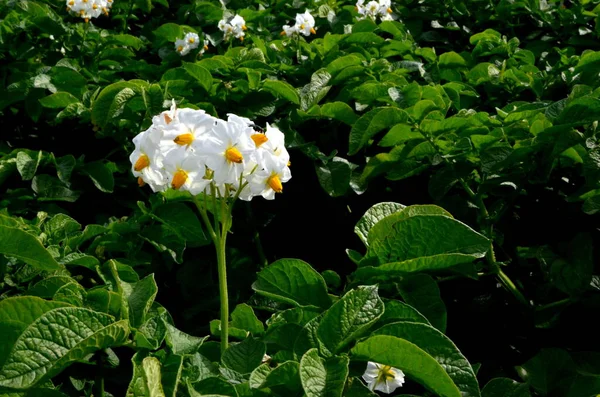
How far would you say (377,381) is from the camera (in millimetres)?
1045

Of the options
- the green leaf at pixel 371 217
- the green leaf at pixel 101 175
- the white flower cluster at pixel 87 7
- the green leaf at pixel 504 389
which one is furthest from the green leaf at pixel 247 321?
the white flower cluster at pixel 87 7

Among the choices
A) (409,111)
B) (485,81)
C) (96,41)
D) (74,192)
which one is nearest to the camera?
(409,111)

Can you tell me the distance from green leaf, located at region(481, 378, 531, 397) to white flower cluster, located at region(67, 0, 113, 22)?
1.92 metres

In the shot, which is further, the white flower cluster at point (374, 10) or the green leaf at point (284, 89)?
the white flower cluster at point (374, 10)

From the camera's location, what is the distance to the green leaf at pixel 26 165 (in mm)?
1646

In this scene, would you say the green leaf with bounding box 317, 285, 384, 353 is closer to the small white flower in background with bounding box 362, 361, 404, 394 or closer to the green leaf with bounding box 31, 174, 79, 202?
the small white flower in background with bounding box 362, 361, 404, 394

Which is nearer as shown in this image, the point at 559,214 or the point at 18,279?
the point at 18,279

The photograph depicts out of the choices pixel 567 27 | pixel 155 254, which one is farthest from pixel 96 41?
pixel 567 27

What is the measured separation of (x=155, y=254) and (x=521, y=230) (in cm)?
82

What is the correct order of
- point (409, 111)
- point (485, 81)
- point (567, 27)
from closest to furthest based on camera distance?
point (409, 111) → point (485, 81) → point (567, 27)

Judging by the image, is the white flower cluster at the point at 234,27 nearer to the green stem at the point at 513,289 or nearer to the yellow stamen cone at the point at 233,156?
the green stem at the point at 513,289

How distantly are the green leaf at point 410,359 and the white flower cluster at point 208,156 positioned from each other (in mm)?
258

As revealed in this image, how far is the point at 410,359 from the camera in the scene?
0.79 m

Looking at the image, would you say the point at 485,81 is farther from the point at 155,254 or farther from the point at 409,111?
the point at 155,254
